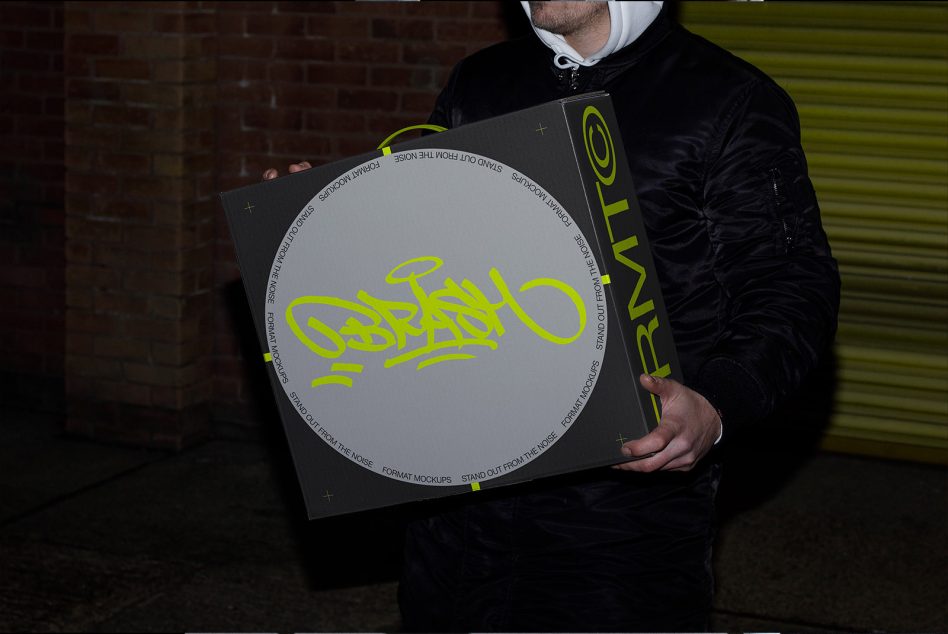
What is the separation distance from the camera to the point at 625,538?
2.40 meters

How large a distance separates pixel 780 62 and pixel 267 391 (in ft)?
8.47

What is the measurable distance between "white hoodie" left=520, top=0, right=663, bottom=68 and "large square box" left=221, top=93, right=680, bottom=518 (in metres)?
0.19

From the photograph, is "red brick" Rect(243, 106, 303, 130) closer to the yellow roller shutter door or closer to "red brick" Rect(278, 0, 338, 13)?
"red brick" Rect(278, 0, 338, 13)

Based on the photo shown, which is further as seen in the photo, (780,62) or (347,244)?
(780,62)

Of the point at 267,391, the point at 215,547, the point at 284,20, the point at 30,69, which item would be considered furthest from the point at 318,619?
the point at 30,69

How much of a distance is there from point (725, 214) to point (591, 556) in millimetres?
650

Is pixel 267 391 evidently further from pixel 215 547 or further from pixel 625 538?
pixel 625 538

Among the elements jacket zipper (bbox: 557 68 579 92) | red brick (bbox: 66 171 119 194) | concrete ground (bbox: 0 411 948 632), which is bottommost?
concrete ground (bbox: 0 411 948 632)

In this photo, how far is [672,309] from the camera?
238cm

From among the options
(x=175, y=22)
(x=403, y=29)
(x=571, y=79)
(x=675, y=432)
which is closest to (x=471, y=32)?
(x=403, y=29)

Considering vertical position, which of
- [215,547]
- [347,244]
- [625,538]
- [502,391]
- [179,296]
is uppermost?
[347,244]

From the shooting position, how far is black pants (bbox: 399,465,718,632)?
7.80 feet

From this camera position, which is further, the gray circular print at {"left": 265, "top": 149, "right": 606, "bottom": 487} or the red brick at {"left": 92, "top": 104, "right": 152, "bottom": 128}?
the red brick at {"left": 92, "top": 104, "right": 152, "bottom": 128}

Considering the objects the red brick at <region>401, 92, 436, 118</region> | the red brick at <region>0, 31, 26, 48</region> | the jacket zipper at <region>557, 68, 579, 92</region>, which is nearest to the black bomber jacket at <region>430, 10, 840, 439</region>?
the jacket zipper at <region>557, 68, 579, 92</region>
